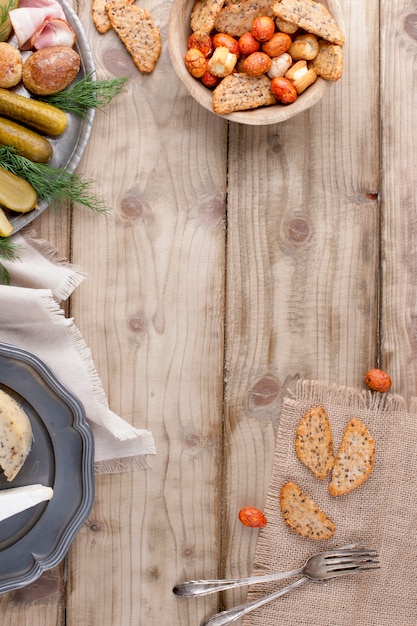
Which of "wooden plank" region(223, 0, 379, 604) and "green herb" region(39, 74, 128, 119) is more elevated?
"green herb" region(39, 74, 128, 119)

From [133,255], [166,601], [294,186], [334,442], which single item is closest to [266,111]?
[294,186]

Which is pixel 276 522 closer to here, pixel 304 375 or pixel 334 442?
pixel 334 442

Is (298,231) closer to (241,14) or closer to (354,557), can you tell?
(241,14)

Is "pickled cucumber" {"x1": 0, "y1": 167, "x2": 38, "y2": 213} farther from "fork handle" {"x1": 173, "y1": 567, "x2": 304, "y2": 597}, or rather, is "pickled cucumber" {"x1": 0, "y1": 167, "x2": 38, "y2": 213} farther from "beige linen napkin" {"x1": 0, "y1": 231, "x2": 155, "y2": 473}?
"fork handle" {"x1": 173, "y1": 567, "x2": 304, "y2": 597}

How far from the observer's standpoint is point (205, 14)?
4.22 feet

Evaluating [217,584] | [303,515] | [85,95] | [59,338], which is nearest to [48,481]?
[59,338]

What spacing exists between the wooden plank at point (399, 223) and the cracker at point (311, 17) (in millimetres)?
204

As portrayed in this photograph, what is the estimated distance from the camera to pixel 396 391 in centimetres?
144

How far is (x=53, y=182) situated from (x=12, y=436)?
48 centimetres

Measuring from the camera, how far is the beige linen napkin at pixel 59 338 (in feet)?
4.45

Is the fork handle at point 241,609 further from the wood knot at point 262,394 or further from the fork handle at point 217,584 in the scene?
the wood knot at point 262,394

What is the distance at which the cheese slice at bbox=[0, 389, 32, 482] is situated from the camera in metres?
1.25

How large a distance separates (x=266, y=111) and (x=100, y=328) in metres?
0.53

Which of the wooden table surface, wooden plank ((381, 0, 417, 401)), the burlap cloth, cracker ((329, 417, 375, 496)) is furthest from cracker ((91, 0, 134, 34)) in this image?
cracker ((329, 417, 375, 496))
